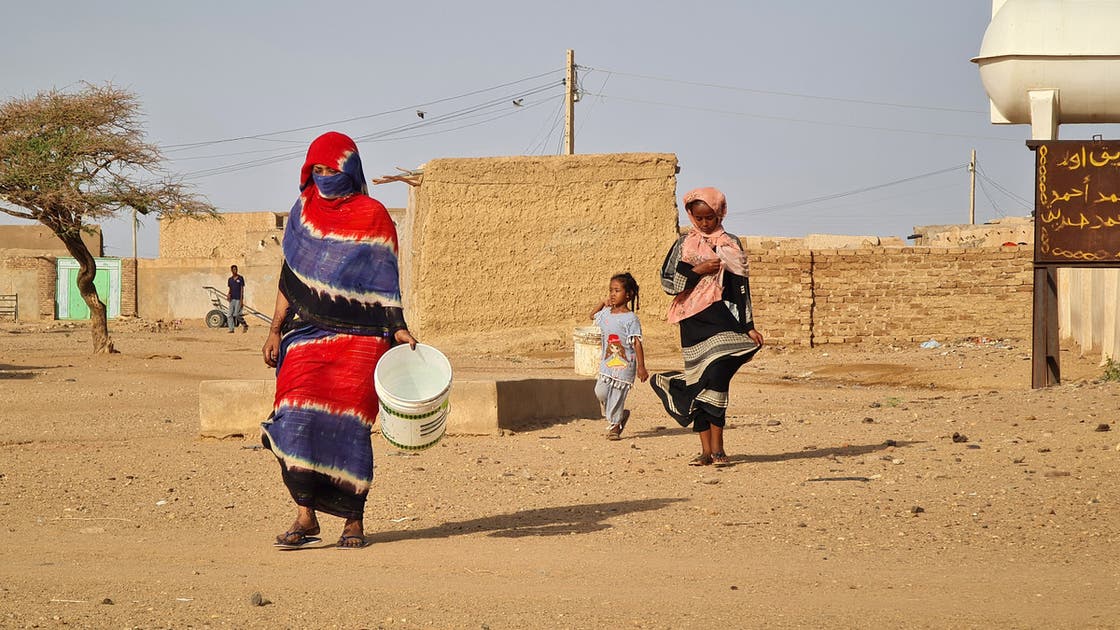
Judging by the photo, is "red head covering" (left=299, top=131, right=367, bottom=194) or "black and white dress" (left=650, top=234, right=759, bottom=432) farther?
"black and white dress" (left=650, top=234, right=759, bottom=432)

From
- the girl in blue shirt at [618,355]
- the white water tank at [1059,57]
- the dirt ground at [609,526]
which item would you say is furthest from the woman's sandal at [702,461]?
the white water tank at [1059,57]

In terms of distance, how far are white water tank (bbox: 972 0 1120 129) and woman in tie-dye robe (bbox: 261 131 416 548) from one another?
8.53 m

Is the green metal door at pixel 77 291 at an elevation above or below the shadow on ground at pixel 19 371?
above

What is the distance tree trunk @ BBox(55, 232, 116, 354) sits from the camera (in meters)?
18.1

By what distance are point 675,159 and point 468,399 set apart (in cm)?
1351

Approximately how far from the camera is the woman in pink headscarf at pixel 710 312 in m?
7.45

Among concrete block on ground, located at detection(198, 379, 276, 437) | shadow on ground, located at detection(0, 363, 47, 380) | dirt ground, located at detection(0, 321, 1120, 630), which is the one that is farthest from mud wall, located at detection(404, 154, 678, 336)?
concrete block on ground, located at detection(198, 379, 276, 437)

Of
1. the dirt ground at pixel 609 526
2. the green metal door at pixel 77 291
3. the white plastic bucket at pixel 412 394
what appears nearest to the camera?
A: the dirt ground at pixel 609 526

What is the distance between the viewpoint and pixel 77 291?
3791cm

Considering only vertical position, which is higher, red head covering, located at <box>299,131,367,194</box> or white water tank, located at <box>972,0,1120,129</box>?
white water tank, located at <box>972,0,1120,129</box>

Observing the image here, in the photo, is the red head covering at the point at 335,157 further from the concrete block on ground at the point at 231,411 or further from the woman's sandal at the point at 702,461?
the concrete block on ground at the point at 231,411

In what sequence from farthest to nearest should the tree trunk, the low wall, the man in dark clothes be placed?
the low wall, the man in dark clothes, the tree trunk

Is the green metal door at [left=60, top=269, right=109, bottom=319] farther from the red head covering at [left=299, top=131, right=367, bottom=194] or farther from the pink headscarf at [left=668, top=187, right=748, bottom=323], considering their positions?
the red head covering at [left=299, top=131, right=367, bottom=194]

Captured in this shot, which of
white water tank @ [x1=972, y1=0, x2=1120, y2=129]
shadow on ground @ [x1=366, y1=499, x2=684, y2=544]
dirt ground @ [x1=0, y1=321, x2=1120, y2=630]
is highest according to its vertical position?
white water tank @ [x1=972, y1=0, x2=1120, y2=129]
